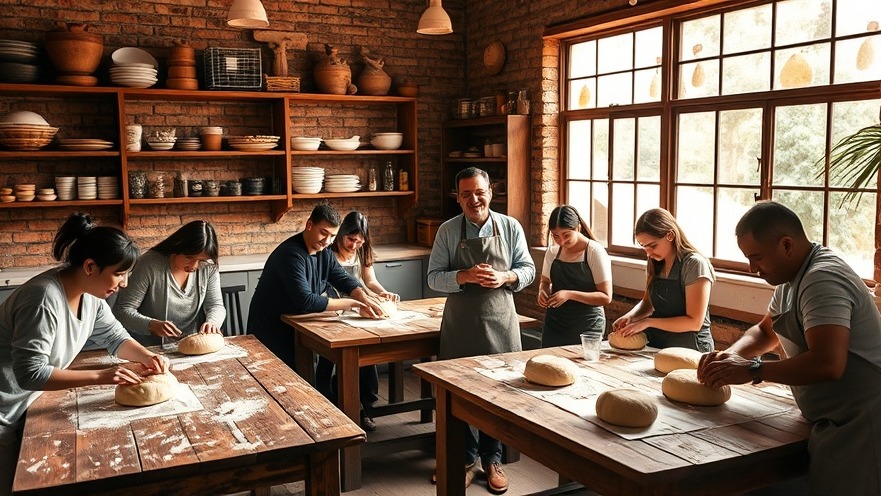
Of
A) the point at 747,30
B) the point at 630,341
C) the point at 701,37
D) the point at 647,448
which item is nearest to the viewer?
the point at 647,448

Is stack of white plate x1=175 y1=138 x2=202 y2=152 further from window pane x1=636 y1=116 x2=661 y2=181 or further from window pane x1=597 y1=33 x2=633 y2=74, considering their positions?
window pane x1=636 y1=116 x2=661 y2=181

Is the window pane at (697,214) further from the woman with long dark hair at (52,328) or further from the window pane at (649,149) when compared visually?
the woman with long dark hair at (52,328)

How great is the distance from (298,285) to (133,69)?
2.60 metres

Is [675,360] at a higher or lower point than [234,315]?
higher

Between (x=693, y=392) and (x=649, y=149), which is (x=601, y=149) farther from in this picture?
(x=693, y=392)

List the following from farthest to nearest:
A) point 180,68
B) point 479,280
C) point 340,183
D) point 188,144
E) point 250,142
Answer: point 340,183, point 250,142, point 188,144, point 180,68, point 479,280

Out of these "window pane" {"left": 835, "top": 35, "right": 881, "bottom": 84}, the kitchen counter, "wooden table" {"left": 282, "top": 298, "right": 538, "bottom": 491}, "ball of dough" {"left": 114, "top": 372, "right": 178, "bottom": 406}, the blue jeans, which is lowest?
the blue jeans

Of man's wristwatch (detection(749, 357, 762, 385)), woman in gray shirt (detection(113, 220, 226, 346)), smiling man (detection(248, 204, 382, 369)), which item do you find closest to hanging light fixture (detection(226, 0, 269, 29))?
smiling man (detection(248, 204, 382, 369))

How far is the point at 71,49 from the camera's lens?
541 centimetres

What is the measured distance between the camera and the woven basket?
6164 mm

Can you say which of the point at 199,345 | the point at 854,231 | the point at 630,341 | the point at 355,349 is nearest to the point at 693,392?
the point at 630,341

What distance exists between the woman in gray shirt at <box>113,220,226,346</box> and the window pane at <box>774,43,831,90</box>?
10.5 feet

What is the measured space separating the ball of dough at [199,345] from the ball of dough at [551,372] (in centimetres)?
143

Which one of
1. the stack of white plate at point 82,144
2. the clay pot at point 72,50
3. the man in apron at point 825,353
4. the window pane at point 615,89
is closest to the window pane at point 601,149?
the window pane at point 615,89
